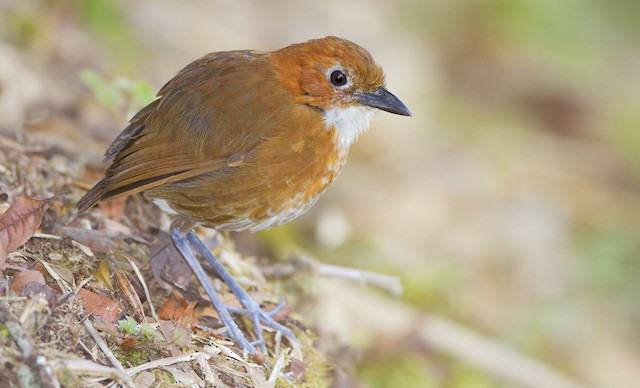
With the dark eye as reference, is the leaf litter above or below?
below

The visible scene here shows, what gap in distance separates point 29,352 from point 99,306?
0.53 meters

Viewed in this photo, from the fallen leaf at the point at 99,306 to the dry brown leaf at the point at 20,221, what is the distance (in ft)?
1.09

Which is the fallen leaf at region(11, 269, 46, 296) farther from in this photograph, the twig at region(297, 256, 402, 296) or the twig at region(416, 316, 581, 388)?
the twig at region(416, 316, 581, 388)

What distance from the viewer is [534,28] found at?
1073 cm

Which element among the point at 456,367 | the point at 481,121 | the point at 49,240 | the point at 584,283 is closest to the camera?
the point at 49,240

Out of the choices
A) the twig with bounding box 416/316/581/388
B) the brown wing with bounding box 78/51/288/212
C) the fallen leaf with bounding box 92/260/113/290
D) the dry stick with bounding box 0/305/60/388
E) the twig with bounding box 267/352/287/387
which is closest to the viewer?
the dry stick with bounding box 0/305/60/388

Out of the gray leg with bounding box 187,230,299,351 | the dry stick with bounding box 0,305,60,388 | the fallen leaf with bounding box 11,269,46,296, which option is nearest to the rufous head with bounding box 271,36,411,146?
the gray leg with bounding box 187,230,299,351

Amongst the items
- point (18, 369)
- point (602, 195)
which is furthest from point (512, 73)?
point (18, 369)

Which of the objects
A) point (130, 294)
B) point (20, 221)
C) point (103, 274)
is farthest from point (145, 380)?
point (20, 221)

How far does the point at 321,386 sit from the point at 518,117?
20.9 ft

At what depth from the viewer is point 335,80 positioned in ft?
13.3

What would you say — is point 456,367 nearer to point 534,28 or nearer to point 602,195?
point 602,195

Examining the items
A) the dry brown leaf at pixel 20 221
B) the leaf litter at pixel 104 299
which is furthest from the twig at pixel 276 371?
the dry brown leaf at pixel 20 221

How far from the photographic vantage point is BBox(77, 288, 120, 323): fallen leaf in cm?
332
